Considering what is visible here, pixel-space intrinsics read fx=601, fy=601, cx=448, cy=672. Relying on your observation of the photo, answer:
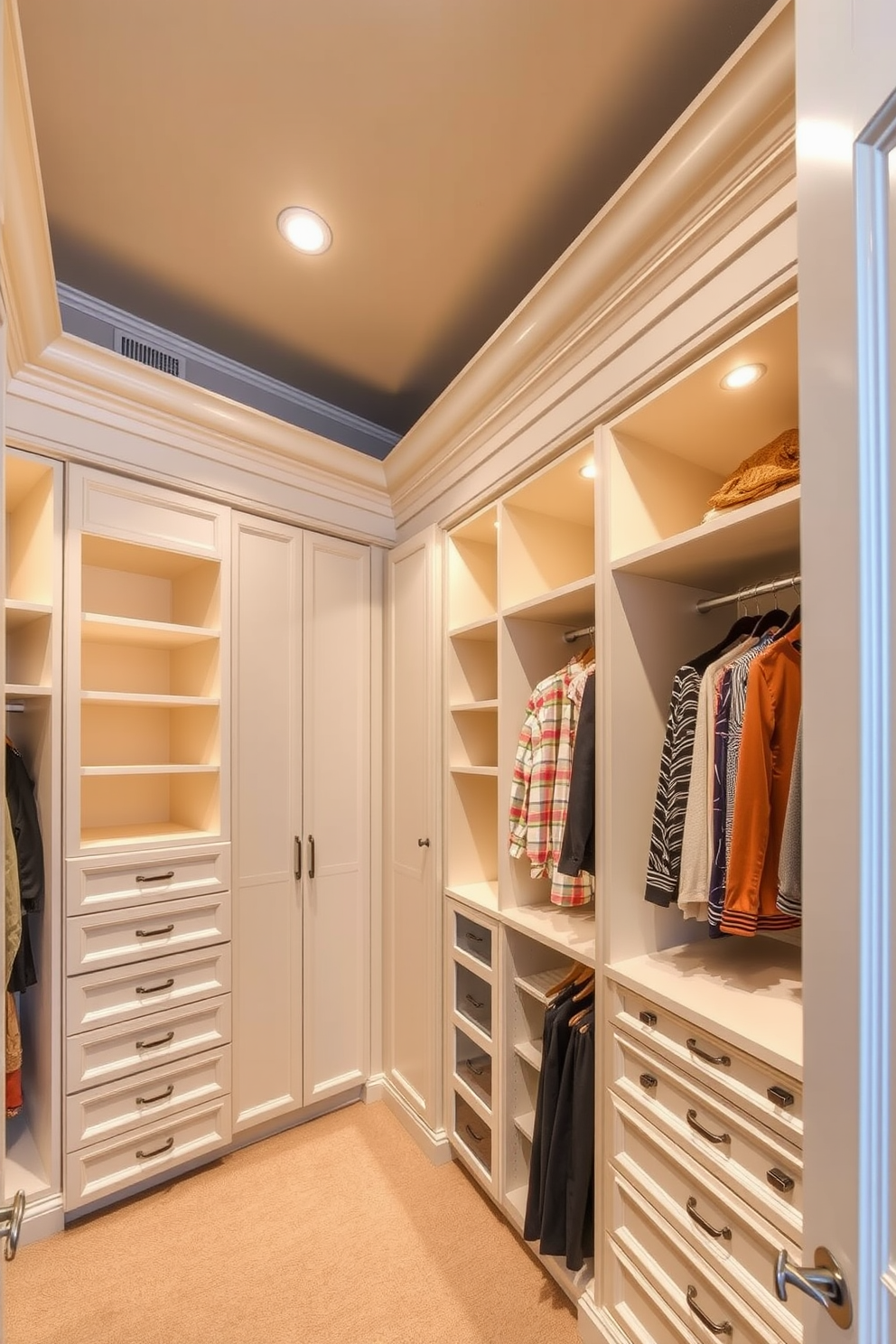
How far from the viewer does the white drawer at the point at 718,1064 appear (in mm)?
1050

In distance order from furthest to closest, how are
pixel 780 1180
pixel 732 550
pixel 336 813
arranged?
1. pixel 336 813
2. pixel 732 550
3. pixel 780 1180

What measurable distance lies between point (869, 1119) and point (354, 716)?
2.12 m

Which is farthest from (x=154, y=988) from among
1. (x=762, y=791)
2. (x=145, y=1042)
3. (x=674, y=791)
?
(x=762, y=791)

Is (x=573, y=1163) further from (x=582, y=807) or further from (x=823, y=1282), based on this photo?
(x=823, y=1282)

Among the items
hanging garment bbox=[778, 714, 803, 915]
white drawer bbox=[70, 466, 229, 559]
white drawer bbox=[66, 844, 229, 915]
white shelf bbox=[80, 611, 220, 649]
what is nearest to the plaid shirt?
hanging garment bbox=[778, 714, 803, 915]

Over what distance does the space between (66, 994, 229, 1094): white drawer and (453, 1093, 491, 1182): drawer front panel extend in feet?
2.81

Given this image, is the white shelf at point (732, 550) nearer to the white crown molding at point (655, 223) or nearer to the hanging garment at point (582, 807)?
the hanging garment at point (582, 807)

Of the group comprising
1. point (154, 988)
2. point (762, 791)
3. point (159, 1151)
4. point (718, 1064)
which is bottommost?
point (159, 1151)

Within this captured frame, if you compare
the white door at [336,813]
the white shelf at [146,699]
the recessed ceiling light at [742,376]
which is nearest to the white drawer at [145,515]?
the white door at [336,813]

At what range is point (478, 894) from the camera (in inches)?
82.2

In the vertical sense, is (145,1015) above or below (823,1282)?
below

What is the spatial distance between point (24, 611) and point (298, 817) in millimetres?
1138

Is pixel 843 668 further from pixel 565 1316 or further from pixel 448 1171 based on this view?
pixel 448 1171

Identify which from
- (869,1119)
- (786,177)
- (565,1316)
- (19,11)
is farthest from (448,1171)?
(19,11)
